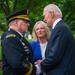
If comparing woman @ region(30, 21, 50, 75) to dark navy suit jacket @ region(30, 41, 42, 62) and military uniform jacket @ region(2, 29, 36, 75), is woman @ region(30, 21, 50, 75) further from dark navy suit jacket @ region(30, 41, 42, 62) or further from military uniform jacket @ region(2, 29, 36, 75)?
military uniform jacket @ region(2, 29, 36, 75)

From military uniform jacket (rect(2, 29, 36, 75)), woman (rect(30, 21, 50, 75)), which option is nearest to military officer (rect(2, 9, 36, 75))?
military uniform jacket (rect(2, 29, 36, 75))

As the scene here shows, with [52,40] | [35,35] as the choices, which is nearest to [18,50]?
[52,40]

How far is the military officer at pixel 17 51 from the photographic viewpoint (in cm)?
395

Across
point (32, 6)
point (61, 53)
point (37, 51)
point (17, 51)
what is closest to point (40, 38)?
point (37, 51)

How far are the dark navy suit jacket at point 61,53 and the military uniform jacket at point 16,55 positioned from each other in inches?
10.2

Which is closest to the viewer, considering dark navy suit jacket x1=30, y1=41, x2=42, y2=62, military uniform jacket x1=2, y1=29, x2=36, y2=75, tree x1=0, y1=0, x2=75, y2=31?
military uniform jacket x1=2, y1=29, x2=36, y2=75

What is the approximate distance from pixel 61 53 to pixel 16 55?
1.97 ft

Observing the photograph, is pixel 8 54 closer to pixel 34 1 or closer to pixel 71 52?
pixel 71 52

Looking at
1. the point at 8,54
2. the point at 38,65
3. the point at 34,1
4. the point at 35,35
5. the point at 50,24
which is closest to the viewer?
the point at 8,54

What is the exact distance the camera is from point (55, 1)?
36.8ft

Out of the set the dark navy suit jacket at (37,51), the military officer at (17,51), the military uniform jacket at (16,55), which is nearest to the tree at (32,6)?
the dark navy suit jacket at (37,51)

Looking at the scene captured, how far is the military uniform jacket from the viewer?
3.94m

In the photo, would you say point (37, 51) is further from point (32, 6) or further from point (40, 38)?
point (32, 6)

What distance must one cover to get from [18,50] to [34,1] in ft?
23.6
